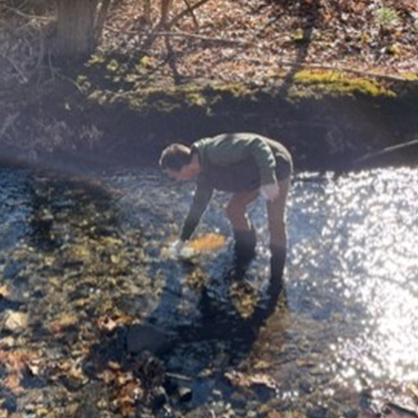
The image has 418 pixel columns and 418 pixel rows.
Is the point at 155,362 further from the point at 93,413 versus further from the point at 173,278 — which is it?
the point at 173,278

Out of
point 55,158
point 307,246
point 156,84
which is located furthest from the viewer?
point 156,84

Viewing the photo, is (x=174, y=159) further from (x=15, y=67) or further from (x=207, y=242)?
(x=15, y=67)

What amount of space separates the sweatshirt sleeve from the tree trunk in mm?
6885

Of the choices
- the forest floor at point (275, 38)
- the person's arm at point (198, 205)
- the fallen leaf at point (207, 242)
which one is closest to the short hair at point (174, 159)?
the person's arm at point (198, 205)

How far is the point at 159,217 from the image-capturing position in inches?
413

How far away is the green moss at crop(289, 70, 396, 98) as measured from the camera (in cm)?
1262

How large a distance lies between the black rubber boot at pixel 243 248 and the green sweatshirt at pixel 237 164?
104 centimetres

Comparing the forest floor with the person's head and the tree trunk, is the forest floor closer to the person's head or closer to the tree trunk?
the tree trunk

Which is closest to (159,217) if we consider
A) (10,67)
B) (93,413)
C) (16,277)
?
(16,277)

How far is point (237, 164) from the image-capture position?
7992 millimetres

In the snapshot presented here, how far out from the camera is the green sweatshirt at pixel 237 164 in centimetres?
767

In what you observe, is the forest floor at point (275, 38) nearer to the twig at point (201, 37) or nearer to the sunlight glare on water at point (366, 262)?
the twig at point (201, 37)

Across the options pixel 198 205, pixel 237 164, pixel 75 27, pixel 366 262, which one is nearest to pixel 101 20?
pixel 75 27

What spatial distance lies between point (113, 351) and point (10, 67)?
7.76m
